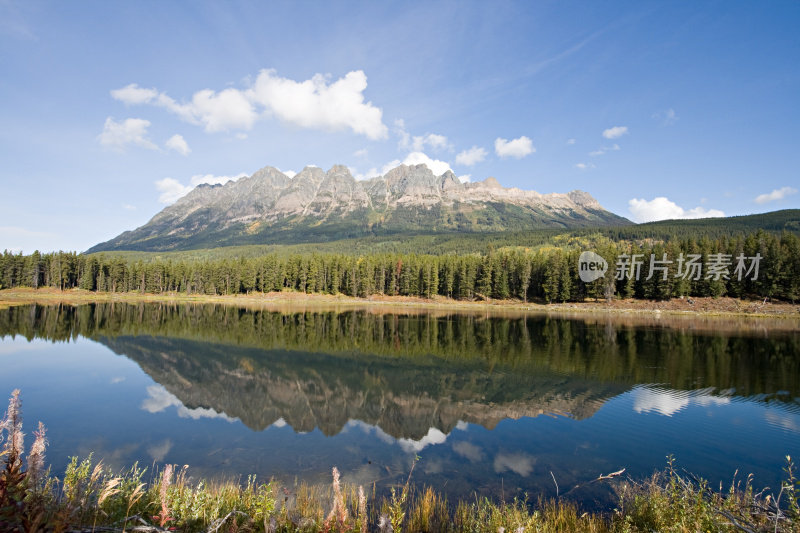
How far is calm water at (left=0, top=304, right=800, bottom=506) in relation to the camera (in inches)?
586

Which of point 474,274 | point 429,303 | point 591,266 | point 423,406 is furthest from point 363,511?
point 474,274

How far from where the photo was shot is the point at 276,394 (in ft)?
79.9

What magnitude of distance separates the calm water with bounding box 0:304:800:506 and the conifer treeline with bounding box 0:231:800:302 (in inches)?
2148

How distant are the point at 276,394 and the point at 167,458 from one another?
9.53 metres

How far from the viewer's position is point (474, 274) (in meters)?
117

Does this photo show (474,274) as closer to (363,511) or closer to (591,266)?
(591,266)

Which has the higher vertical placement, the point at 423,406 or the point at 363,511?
the point at 363,511

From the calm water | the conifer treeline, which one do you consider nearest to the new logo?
the conifer treeline

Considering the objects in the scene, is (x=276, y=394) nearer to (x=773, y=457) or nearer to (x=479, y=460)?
(x=479, y=460)

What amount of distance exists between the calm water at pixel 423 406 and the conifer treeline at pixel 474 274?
54548mm

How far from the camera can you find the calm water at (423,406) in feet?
48.8

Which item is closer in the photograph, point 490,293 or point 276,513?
point 276,513

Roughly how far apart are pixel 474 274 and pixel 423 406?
97261 mm

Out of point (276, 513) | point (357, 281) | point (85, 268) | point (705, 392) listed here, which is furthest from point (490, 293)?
point (85, 268)
